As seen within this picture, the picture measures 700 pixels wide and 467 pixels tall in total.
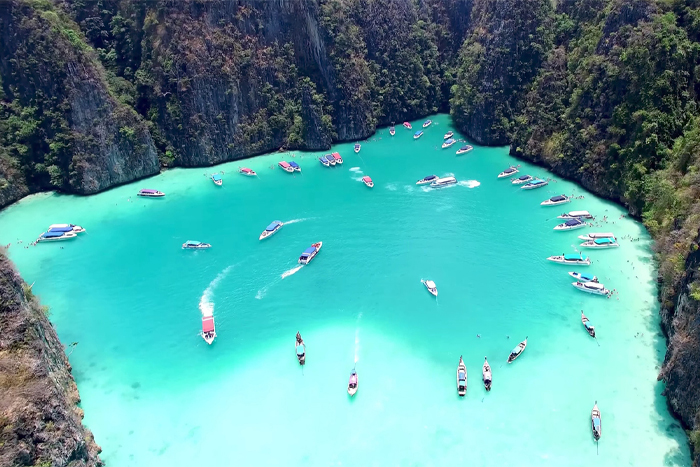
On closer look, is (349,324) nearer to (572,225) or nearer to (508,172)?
(572,225)

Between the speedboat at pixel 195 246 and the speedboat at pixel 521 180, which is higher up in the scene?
the speedboat at pixel 521 180

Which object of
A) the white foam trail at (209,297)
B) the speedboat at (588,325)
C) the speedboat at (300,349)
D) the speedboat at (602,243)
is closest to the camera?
the speedboat at (300,349)

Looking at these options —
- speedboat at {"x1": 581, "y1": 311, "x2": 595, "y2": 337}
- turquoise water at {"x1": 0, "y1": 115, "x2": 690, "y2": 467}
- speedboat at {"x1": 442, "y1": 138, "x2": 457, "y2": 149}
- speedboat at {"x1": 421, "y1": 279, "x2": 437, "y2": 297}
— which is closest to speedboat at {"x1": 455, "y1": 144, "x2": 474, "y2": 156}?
speedboat at {"x1": 442, "y1": 138, "x2": 457, "y2": 149}

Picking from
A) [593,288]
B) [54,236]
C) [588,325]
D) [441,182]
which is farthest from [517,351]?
[54,236]

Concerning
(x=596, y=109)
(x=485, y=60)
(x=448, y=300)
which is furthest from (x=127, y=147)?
(x=596, y=109)

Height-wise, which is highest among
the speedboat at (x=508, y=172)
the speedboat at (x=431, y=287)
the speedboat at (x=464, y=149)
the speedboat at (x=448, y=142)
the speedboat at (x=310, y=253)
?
the speedboat at (x=448, y=142)

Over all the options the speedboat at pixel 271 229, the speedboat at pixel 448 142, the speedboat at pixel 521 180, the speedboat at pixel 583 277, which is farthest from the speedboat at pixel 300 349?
the speedboat at pixel 448 142

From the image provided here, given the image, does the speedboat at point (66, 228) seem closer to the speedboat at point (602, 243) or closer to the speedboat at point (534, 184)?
the speedboat at point (534, 184)
